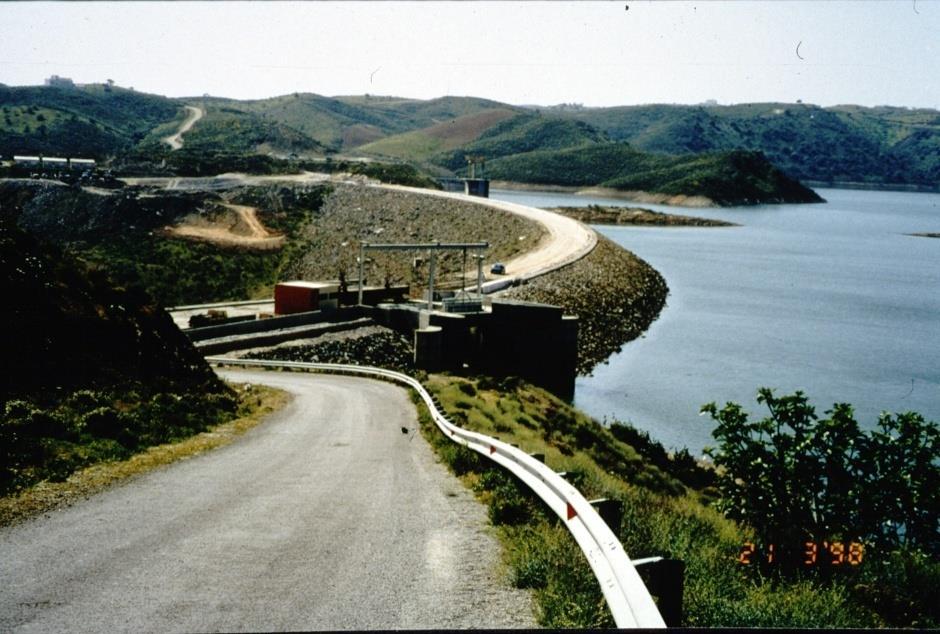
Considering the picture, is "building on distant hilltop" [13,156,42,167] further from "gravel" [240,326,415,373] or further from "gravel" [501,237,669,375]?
"gravel" [240,326,415,373]

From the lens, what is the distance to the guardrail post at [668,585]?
5910 mm

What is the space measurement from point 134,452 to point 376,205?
103 m

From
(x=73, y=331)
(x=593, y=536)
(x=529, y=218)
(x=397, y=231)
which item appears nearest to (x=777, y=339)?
(x=73, y=331)

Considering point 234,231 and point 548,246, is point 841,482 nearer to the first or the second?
point 548,246

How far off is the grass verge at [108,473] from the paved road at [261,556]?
1.15 feet

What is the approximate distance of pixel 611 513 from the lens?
7.85 metres

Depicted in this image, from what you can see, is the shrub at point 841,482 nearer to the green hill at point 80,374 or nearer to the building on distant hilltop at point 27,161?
the green hill at point 80,374

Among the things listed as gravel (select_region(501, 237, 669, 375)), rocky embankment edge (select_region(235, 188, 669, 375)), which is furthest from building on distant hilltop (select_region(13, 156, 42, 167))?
gravel (select_region(501, 237, 669, 375))

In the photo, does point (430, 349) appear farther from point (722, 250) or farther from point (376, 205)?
point (722, 250)

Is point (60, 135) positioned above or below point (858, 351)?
above

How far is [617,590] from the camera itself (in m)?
5.95

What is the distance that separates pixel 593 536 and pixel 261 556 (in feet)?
11.3

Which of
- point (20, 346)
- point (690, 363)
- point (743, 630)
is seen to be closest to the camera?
point (743, 630)

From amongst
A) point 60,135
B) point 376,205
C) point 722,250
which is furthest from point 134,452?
point 60,135
